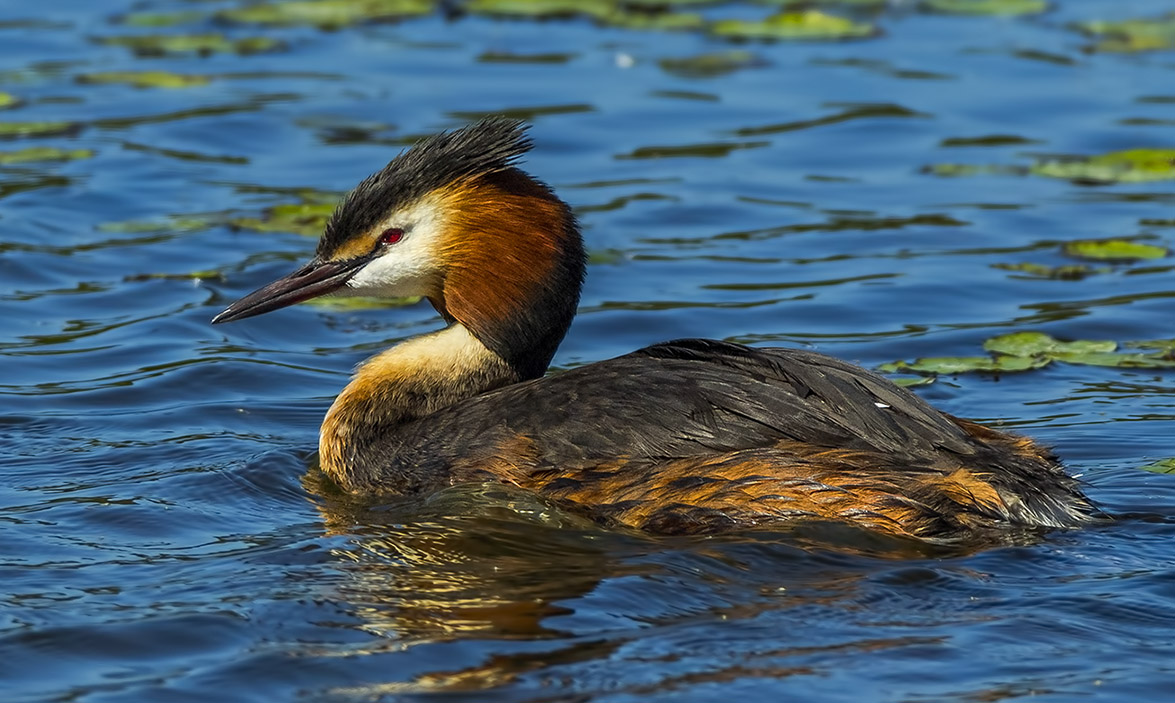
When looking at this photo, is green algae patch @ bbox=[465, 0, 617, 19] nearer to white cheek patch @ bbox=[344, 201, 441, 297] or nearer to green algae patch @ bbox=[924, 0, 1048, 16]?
green algae patch @ bbox=[924, 0, 1048, 16]

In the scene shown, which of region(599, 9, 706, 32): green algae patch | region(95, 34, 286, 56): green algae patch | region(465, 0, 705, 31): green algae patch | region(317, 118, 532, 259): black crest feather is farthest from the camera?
region(465, 0, 705, 31): green algae patch

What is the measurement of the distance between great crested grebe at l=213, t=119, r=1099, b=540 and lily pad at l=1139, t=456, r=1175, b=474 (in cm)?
74

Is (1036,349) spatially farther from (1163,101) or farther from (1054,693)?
(1163,101)

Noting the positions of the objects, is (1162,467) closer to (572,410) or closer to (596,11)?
(572,410)

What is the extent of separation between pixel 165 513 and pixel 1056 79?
919 cm

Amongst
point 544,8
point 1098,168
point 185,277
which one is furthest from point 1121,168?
point 185,277

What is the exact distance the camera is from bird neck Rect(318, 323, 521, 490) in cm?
724

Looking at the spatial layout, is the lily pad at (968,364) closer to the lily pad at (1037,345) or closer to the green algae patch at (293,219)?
the lily pad at (1037,345)

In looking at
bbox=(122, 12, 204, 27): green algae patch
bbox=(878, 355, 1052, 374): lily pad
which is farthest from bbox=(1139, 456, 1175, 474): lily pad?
bbox=(122, 12, 204, 27): green algae patch

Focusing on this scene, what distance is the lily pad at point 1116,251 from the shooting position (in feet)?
33.9

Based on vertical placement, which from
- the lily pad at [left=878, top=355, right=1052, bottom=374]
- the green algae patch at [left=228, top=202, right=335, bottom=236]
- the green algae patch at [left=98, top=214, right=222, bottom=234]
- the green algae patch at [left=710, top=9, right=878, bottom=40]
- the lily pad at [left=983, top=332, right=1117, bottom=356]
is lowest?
the lily pad at [left=878, top=355, right=1052, bottom=374]

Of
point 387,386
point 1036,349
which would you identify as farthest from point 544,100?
point 387,386

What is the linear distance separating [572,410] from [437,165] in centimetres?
116

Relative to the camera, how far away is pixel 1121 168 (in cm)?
1190
